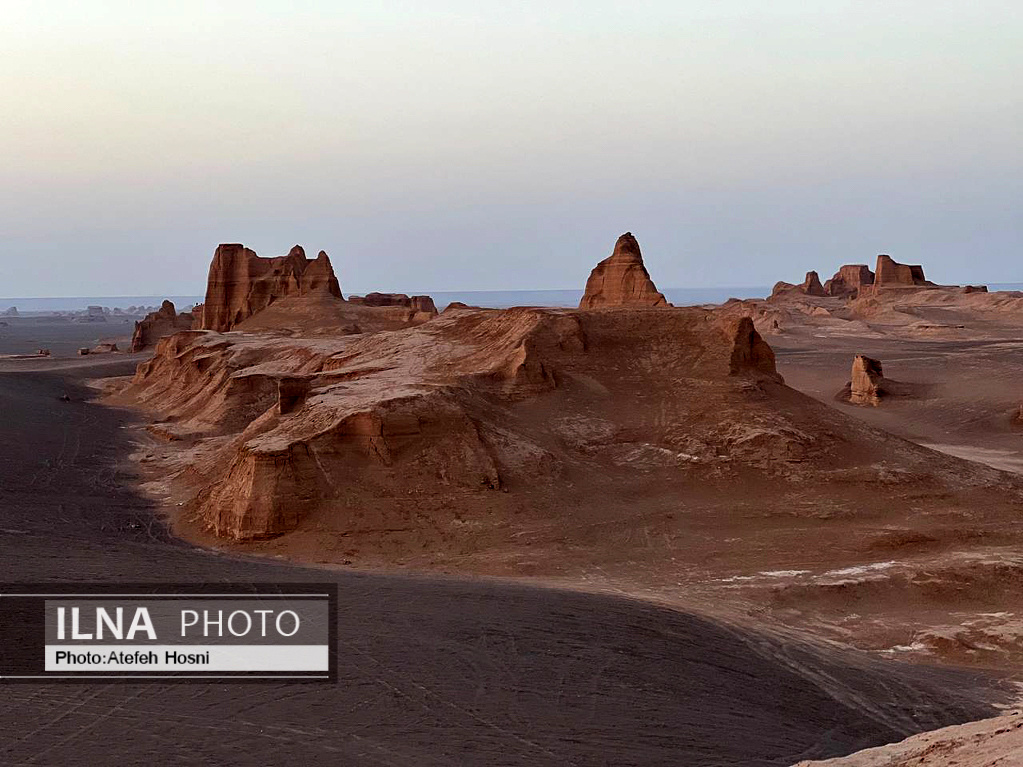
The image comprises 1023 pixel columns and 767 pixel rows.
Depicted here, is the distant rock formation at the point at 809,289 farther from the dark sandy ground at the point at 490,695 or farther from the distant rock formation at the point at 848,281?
the dark sandy ground at the point at 490,695

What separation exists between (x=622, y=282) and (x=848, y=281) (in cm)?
7978

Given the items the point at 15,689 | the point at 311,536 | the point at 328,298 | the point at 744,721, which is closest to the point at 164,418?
the point at 328,298

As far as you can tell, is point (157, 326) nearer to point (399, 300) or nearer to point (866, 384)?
point (399, 300)

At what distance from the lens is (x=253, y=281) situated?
67.9m

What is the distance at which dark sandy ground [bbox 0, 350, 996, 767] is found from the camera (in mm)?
11414

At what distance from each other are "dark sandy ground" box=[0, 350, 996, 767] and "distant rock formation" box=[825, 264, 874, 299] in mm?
103799

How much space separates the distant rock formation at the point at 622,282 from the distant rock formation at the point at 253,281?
2350cm

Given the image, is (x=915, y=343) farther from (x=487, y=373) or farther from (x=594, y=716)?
(x=594, y=716)

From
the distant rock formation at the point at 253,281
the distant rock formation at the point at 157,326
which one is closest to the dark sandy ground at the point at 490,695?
the distant rock formation at the point at 253,281

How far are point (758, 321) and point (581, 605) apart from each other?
76.8 metres

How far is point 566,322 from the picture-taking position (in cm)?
3170

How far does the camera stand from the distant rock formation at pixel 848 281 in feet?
381
